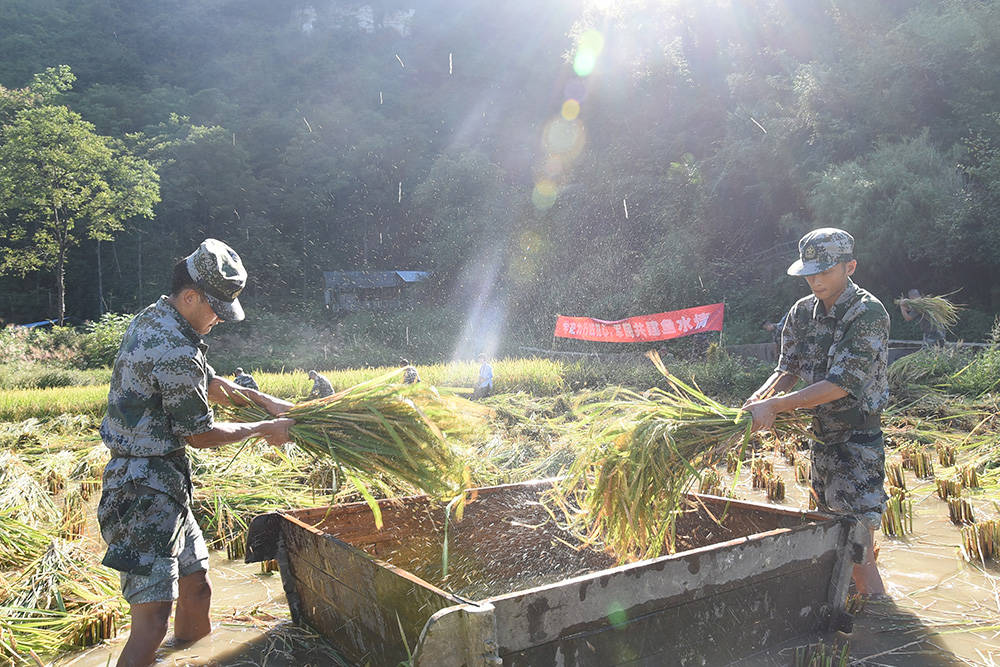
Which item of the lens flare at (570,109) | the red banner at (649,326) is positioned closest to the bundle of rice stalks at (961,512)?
the red banner at (649,326)

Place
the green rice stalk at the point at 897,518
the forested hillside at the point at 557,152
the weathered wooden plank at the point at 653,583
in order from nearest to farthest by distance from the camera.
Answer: the weathered wooden plank at the point at 653,583
the green rice stalk at the point at 897,518
the forested hillside at the point at 557,152

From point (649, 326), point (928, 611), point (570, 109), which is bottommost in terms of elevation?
point (928, 611)

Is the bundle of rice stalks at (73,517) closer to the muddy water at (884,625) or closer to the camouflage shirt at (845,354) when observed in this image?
the muddy water at (884,625)

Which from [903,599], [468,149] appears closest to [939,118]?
[903,599]

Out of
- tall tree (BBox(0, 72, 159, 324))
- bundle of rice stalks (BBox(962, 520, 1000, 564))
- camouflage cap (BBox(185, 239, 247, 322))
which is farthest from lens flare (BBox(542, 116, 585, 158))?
camouflage cap (BBox(185, 239, 247, 322))

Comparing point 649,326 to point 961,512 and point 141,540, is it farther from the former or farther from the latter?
point 141,540

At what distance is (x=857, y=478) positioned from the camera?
3.19 meters

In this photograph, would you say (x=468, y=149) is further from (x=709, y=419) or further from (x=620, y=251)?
(x=709, y=419)

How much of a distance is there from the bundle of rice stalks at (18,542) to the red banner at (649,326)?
12.2 metres

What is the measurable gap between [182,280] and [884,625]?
343 centimetres

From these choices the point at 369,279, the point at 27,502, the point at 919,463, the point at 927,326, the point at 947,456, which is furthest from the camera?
the point at 369,279

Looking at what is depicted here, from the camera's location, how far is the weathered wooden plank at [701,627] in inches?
87.9

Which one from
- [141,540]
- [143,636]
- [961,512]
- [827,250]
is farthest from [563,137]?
[143,636]

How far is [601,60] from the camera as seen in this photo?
29.5 m
